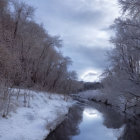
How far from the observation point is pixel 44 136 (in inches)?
312

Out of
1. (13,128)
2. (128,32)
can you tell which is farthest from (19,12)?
(13,128)

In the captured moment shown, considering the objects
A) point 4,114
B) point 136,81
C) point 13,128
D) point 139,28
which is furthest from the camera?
point 136,81

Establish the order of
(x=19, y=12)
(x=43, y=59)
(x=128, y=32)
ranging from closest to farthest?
1. (x=128, y=32)
2. (x=19, y=12)
3. (x=43, y=59)

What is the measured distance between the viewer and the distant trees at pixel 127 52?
8852 mm

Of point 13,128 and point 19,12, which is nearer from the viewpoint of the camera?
point 13,128

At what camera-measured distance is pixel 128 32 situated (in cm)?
1080

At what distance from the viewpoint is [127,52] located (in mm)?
12523

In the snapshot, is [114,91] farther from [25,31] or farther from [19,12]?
[19,12]

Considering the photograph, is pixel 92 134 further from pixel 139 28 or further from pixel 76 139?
pixel 139 28

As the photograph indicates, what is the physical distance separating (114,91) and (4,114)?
10716 mm

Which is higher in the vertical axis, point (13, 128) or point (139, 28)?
point (139, 28)

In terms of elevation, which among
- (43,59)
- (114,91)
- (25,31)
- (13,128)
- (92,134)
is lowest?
(92,134)

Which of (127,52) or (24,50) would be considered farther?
(24,50)

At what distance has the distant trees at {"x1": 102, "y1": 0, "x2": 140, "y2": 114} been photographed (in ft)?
29.0
